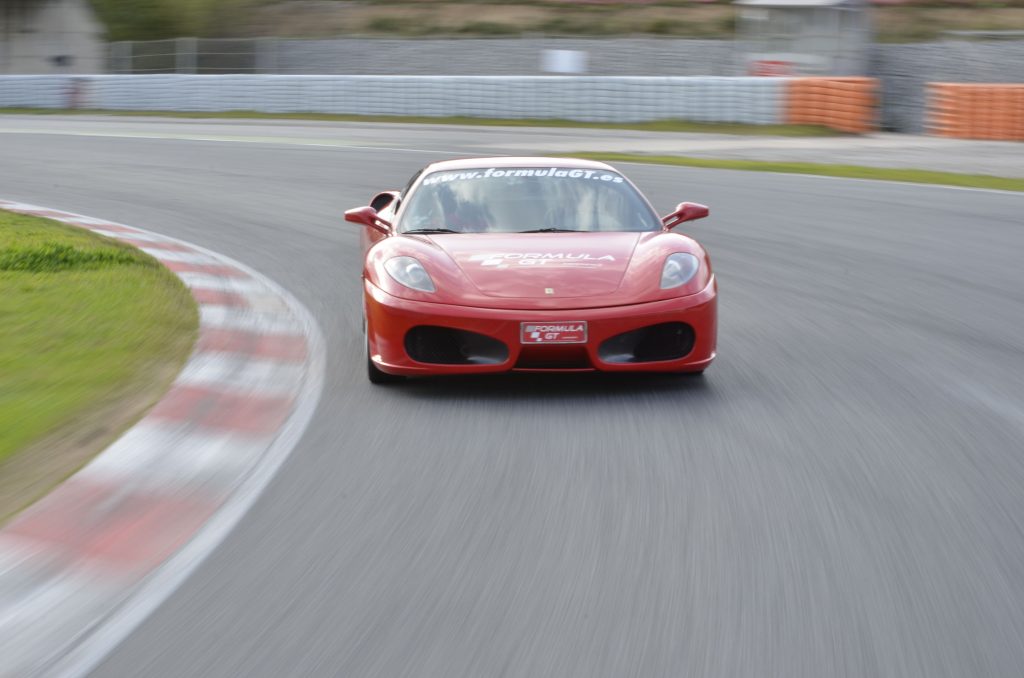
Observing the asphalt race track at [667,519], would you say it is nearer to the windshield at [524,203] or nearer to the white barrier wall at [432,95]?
the windshield at [524,203]

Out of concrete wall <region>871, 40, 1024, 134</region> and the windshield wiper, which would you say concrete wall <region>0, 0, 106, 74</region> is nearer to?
concrete wall <region>871, 40, 1024, 134</region>

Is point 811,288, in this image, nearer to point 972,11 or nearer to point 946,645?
point 946,645

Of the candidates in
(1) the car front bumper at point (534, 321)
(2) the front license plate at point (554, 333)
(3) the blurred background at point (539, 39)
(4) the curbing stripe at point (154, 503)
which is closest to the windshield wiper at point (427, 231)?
(1) the car front bumper at point (534, 321)

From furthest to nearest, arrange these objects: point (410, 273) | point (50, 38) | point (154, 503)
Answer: point (50, 38) < point (410, 273) < point (154, 503)

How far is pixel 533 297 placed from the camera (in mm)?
6148

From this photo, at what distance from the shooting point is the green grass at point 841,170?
17.4 metres

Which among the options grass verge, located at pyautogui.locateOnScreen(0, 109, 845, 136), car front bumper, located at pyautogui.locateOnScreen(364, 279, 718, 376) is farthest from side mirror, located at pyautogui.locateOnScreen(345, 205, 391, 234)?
grass verge, located at pyautogui.locateOnScreen(0, 109, 845, 136)

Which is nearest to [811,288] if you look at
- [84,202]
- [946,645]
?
[946,645]

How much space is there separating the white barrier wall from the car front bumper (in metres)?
22.7

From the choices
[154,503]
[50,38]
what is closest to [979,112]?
[154,503]

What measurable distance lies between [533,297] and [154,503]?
84.1 inches

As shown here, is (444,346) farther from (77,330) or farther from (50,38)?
(50,38)

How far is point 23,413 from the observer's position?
570 cm

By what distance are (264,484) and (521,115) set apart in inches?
1010
